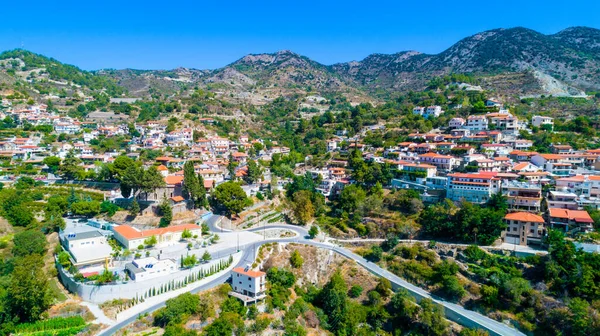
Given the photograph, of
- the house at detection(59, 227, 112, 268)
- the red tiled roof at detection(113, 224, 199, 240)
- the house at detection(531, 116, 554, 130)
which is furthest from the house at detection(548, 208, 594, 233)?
the house at detection(59, 227, 112, 268)

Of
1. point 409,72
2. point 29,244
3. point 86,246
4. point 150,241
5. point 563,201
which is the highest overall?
point 409,72

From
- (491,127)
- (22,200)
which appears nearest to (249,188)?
(22,200)

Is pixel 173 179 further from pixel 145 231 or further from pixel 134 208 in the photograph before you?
pixel 145 231

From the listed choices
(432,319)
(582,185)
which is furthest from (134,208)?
(582,185)

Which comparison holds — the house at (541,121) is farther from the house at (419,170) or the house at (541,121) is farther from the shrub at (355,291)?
the shrub at (355,291)

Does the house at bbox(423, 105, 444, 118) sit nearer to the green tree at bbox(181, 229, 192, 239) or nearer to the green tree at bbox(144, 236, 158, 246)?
the green tree at bbox(181, 229, 192, 239)

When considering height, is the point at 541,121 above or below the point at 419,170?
above

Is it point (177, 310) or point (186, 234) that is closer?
point (177, 310)

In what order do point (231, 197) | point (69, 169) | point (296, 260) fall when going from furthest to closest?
1. point (69, 169)
2. point (231, 197)
3. point (296, 260)
